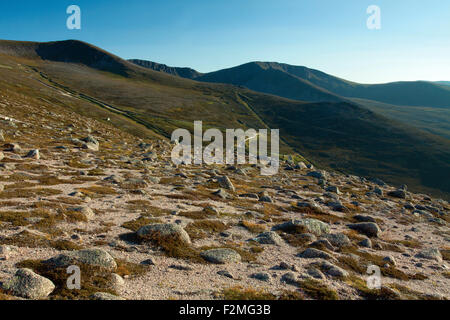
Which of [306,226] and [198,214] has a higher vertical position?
[198,214]

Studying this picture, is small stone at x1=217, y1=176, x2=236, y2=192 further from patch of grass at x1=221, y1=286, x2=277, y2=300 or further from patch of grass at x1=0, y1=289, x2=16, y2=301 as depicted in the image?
patch of grass at x1=0, y1=289, x2=16, y2=301

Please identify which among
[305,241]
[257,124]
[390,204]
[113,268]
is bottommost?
Result: [390,204]

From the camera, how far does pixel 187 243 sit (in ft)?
52.6

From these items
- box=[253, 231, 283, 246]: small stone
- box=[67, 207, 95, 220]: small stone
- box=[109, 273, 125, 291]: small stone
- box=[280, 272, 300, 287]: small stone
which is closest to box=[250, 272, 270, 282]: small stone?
box=[280, 272, 300, 287]: small stone

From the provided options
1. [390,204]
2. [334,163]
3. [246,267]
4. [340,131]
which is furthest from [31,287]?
[340,131]

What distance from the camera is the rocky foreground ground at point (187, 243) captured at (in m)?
11.4

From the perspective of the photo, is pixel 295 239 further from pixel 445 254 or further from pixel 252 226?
pixel 445 254

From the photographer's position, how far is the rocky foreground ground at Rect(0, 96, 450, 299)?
11414 millimetres

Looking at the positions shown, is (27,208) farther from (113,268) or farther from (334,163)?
(334,163)

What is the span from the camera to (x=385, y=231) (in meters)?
26.2

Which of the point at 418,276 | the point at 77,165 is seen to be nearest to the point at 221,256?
the point at 418,276

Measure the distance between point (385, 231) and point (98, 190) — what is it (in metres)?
27.2

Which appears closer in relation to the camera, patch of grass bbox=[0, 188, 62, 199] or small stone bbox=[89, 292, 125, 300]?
small stone bbox=[89, 292, 125, 300]
